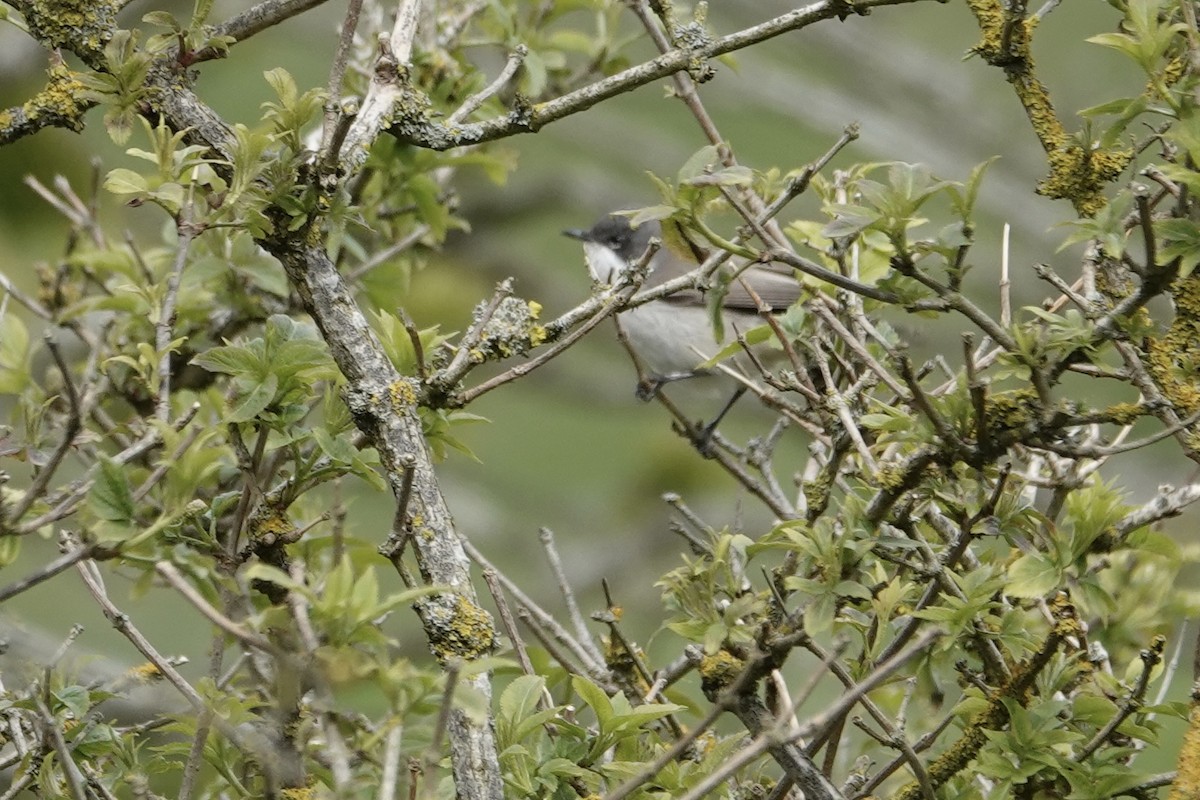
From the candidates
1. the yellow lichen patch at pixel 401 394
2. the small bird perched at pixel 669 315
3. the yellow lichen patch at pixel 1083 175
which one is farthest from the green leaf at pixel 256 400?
the small bird perched at pixel 669 315

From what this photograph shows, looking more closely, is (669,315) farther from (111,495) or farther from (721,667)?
(111,495)

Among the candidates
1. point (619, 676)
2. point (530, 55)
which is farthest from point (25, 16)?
point (619, 676)

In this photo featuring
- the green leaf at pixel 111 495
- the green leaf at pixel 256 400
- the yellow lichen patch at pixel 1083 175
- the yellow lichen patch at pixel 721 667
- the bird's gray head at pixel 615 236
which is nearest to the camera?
the green leaf at pixel 111 495

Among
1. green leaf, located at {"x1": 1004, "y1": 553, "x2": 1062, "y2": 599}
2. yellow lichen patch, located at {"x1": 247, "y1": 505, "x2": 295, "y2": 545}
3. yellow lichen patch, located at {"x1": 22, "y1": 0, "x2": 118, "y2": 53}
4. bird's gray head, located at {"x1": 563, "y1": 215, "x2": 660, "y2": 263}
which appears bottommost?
green leaf, located at {"x1": 1004, "y1": 553, "x2": 1062, "y2": 599}

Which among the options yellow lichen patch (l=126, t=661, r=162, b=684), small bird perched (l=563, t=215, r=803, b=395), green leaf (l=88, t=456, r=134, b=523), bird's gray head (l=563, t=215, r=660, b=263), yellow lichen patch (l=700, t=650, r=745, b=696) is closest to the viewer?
green leaf (l=88, t=456, r=134, b=523)

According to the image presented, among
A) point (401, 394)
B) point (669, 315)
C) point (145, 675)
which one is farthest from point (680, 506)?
point (669, 315)

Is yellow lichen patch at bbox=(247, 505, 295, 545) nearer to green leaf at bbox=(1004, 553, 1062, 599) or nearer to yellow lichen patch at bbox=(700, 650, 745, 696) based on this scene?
yellow lichen patch at bbox=(700, 650, 745, 696)

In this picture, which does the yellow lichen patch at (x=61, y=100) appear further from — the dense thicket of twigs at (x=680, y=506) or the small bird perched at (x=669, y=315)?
the small bird perched at (x=669, y=315)

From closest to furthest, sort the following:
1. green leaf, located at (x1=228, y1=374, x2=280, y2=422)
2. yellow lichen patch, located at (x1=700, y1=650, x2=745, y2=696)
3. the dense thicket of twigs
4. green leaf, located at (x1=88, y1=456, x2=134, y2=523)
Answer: green leaf, located at (x1=88, y1=456, x2=134, y2=523), the dense thicket of twigs, green leaf, located at (x1=228, y1=374, x2=280, y2=422), yellow lichen patch, located at (x1=700, y1=650, x2=745, y2=696)

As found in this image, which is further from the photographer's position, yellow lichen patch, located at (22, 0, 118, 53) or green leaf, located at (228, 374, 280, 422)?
yellow lichen patch, located at (22, 0, 118, 53)

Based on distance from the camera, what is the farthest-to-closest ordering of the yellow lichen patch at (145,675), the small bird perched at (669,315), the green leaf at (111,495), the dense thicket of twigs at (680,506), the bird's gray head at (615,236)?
the bird's gray head at (615,236) → the small bird perched at (669,315) → the yellow lichen patch at (145,675) → the dense thicket of twigs at (680,506) → the green leaf at (111,495)

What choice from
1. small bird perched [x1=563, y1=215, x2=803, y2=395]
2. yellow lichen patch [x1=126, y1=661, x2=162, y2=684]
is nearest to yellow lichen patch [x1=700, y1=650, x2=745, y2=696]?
yellow lichen patch [x1=126, y1=661, x2=162, y2=684]

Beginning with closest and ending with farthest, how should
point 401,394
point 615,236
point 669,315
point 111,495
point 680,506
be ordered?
point 111,495 < point 401,394 < point 680,506 < point 669,315 < point 615,236

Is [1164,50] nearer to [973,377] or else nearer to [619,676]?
[973,377]
